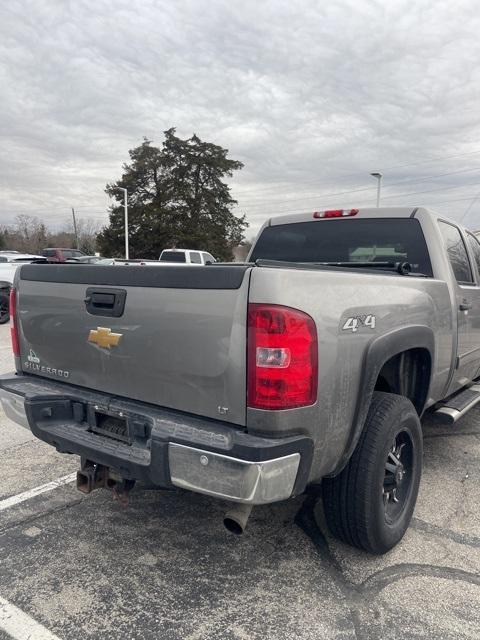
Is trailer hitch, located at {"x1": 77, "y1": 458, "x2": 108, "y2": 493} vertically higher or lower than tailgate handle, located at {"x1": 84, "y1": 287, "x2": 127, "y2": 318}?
lower

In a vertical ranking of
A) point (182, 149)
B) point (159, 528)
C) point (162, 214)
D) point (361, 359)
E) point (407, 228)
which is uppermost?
point (182, 149)

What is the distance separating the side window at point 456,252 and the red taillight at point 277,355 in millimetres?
2369

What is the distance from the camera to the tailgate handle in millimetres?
2617

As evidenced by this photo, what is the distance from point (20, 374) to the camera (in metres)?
3.36

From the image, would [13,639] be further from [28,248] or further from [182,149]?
[28,248]

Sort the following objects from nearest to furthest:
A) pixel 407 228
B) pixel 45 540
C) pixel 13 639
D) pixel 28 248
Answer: pixel 13 639, pixel 45 540, pixel 407 228, pixel 28 248

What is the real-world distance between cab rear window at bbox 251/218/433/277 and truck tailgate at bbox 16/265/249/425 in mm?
2134

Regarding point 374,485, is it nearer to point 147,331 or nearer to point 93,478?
point 147,331

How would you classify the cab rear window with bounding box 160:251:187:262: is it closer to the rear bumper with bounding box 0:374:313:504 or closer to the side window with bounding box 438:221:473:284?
the side window with bounding box 438:221:473:284

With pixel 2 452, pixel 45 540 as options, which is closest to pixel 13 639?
pixel 45 540

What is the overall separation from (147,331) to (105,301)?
0.35m

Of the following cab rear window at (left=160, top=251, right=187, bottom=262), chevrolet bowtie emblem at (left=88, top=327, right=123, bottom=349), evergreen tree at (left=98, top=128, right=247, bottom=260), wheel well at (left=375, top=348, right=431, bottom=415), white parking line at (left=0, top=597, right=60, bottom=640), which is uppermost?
evergreen tree at (left=98, top=128, right=247, bottom=260)

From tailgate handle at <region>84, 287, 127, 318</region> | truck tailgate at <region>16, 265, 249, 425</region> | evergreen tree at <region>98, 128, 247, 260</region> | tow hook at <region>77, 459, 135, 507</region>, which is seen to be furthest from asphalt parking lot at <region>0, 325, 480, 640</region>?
evergreen tree at <region>98, 128, 247, 260</region>

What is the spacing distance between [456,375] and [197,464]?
2.72m
